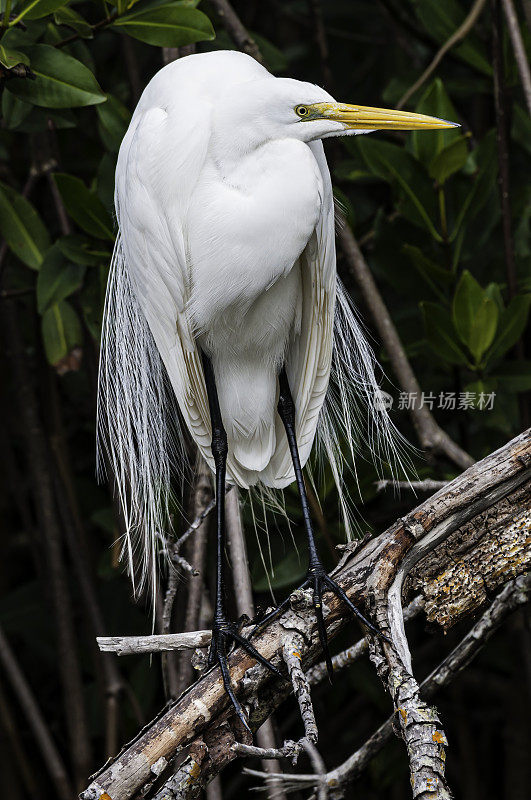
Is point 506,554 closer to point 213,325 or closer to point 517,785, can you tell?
point 213,325

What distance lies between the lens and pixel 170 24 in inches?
52.1

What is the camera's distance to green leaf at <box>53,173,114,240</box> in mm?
1411

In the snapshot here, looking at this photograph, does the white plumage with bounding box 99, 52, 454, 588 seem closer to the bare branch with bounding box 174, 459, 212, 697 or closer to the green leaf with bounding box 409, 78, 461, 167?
the bare branch with bounding box 174, 459, 212, 697

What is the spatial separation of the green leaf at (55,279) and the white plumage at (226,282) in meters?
0.11

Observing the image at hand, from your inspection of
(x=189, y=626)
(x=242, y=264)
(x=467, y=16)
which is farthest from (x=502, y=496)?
(x=467, y=16)

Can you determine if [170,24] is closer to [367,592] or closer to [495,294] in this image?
[495,294]

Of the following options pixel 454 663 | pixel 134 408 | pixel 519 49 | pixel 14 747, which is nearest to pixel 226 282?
pixel 134 408

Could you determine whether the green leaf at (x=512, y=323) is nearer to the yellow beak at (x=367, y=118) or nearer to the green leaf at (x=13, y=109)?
the yellow beak at (x=367, y=118)

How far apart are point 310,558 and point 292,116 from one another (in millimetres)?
615

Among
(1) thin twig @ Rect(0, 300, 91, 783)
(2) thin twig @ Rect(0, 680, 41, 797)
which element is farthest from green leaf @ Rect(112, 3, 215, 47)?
(2) thin twig @ Rect(0, 680, 41, 797)

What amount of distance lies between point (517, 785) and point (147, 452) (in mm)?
1419

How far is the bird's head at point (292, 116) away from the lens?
1.08 m

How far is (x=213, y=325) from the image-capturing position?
1.26 m

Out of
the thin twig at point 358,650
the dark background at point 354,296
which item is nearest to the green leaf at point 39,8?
the dark background at point 354,296
